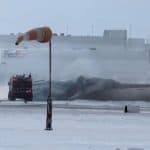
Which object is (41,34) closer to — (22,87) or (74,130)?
(74,130)

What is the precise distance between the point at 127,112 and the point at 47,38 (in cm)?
1091

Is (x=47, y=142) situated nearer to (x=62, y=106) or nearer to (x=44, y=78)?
(x=62, y=106)

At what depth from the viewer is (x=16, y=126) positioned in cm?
2388

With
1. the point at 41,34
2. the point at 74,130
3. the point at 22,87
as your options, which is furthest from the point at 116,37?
the point at 41,34

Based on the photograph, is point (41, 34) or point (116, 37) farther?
point (116, 37)

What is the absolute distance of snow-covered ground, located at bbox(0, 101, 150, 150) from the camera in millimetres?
18188

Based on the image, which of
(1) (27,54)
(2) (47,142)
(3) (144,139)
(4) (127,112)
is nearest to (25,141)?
(2) (47,142)

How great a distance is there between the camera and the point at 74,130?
22.7 meters

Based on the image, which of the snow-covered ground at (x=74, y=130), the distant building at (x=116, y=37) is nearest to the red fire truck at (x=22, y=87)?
the snow-covered ground at (x=74, y=130)

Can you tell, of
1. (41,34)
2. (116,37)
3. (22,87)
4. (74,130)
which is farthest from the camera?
(116,37)

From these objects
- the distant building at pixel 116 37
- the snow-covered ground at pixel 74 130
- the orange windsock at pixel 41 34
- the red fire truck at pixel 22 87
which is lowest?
the snow-covered ground at pixel 74 130

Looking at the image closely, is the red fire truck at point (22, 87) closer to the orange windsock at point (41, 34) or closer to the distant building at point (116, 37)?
the orange windsock at point (41, 34)

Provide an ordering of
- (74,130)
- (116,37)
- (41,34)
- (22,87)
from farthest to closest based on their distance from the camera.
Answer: (116,37) < (22,87) < (74,130) < (41,34)

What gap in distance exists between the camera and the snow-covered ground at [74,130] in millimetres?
18188
